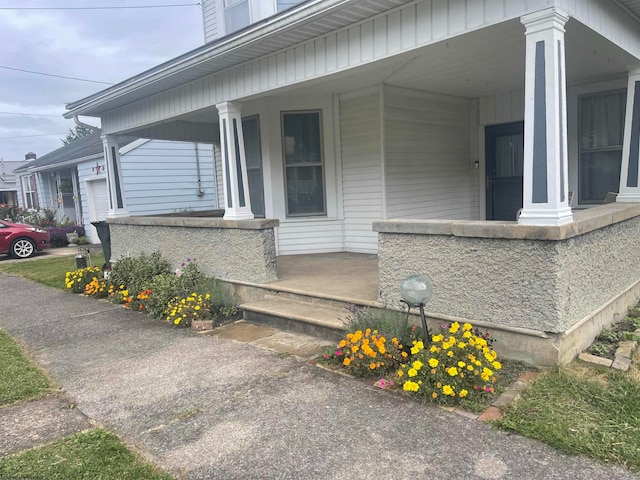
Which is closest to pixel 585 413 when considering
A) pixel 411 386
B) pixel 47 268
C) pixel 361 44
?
pixel 411 386

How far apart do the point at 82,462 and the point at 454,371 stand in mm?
2305

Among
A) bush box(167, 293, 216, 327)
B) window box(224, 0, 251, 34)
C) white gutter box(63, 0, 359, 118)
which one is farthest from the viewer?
window box(224, 0, 251, 34)

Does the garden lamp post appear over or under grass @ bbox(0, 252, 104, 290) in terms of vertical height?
over

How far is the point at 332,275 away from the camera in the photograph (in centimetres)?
594

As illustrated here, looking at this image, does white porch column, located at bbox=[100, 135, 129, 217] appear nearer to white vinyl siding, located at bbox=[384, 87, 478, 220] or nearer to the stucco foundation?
white vinyl siding, located at bbox=[384, 87, 478, 220]

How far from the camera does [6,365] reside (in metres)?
4.36

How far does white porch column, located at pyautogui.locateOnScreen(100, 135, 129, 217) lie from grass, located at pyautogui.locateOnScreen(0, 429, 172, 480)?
21.7 ft

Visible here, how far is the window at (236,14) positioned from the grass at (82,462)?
709cm

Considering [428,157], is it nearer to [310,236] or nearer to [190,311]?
[310,236]

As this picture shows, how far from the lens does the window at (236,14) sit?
8.13 meters

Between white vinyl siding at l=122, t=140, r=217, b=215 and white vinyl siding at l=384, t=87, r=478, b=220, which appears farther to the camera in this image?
white vinyl siding at l=122, t=140, r=217, b=215

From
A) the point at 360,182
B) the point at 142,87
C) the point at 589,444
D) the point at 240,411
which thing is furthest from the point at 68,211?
the point at 589,444

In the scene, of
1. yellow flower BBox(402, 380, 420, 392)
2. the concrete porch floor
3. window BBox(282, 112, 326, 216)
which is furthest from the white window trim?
yellow flower BBox(402, 380, 420, 392)

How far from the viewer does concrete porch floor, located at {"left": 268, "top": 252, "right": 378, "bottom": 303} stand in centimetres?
510
